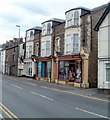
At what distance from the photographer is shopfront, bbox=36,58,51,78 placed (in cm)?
2939

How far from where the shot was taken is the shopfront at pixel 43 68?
2939 centimetres

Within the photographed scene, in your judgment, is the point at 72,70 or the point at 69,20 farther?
the point at 69,20

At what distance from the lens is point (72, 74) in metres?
23.3

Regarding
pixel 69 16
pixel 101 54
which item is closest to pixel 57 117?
pixel 101 54

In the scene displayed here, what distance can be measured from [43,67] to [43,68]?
0.60 feet

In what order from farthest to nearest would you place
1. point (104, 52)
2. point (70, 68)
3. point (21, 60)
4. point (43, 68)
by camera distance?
point (21, 60) → point (43, 68) → point (70, 68) → point (104, 52)

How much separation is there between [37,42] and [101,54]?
743 inches

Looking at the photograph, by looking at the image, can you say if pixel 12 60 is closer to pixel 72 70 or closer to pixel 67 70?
pixel 67 70

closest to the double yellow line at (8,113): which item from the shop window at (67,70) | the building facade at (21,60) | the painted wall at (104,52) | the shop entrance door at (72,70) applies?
the painted wall at (104,52)

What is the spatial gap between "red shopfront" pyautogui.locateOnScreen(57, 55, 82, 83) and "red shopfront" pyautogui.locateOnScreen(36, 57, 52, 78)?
3615mm

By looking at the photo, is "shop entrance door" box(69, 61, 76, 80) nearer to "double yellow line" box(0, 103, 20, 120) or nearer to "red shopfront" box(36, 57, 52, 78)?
"red shopfront" box(36, 57, 52, 78)

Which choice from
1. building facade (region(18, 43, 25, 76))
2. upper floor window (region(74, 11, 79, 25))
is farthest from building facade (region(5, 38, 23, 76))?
upper floor window (region(74, 11, 79, 25))

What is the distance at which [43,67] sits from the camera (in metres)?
31.3

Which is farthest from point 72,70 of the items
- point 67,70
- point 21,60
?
point 21,60
